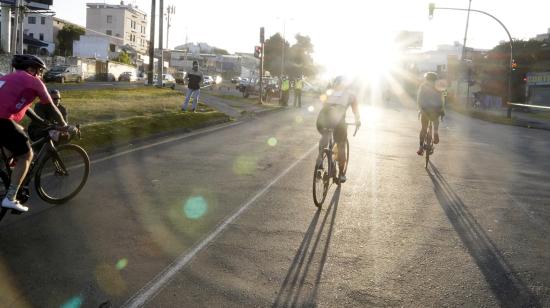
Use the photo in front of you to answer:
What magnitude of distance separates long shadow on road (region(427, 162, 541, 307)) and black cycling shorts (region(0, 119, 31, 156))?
4.65m

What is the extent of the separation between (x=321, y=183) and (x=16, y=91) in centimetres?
372

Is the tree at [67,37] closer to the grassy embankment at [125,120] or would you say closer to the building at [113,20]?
the building at [113,20]

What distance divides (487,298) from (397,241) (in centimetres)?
152

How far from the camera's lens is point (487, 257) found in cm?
539

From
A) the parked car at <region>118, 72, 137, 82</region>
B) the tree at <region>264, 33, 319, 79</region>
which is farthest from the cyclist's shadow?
the tree at <region>264, 33, 319, 79</region>

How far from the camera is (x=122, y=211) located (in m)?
6.51

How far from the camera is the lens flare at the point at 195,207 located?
21.2 feet

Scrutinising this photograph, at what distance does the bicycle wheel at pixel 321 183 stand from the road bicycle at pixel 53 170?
294 centimetres

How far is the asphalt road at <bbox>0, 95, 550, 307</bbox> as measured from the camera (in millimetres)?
4234

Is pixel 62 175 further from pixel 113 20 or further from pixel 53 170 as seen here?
pixel 113 20

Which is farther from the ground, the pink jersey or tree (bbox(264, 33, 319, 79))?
tree (bbox(264, 33, 319, 79))

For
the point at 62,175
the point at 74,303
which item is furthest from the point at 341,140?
the point at 74,303

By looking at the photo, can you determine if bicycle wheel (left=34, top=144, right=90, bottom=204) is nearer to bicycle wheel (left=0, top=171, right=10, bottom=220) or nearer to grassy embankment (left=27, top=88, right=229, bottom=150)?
bicycle wheel (left=0, top=171, right=10, bottom=220)

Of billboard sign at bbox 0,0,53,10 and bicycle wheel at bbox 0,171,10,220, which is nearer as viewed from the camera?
bicycle wheel at bbox 0,171,10,220
